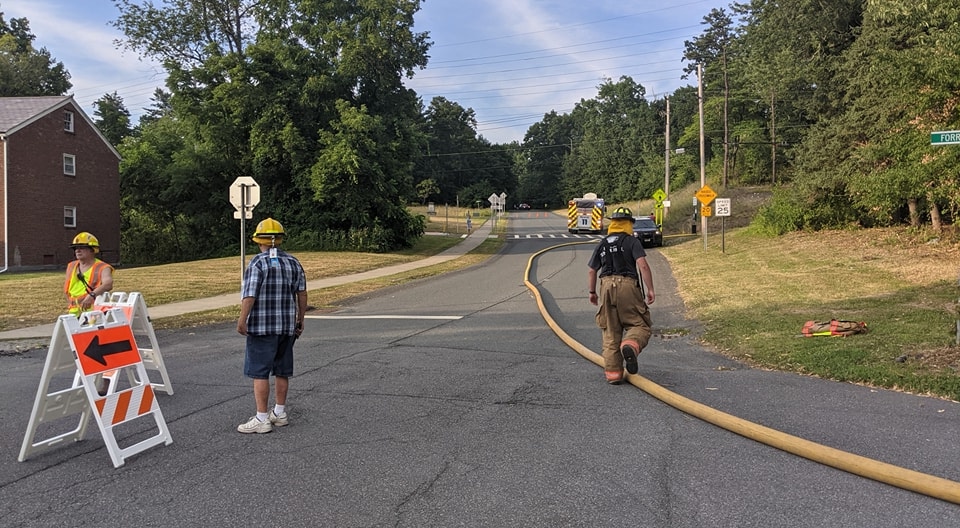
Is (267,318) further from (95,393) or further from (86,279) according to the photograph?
(86,279)

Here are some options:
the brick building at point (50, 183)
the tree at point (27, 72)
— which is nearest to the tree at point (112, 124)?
the tree at point (27, 72)

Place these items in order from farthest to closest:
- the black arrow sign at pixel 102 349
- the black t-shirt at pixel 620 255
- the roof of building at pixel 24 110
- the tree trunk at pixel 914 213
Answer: the roof of building at pixel 24 110, the tree trunk at pixel 914 213, the black t-shirt at pixel 620 255, the black arrow sign at pixel 102 349

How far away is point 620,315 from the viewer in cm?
673

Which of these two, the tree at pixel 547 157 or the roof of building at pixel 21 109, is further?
the tree at pixel 547 157

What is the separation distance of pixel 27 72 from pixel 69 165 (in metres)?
29.7

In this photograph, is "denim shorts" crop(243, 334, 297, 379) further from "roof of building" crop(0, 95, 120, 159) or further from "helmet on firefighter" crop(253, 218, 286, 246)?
"roof of building" crop(0, 95, 120, 159)

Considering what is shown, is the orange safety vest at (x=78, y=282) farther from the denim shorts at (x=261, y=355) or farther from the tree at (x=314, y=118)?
the tree at (x=314, y=118)

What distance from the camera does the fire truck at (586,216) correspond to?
49125 mm

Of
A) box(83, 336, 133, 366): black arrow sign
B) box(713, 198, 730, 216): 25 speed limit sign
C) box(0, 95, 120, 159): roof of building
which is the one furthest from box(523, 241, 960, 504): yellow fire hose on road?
box(0, 95, 120, 159): roof of building

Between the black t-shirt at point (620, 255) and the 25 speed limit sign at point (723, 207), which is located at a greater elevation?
the 25 speed limit sign at point (723, 207)

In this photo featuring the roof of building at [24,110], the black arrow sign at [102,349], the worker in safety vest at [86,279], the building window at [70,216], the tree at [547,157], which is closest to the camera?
the black arrow sign at [102,349]

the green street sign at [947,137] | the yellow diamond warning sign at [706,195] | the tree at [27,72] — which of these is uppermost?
the tree at [27,72]

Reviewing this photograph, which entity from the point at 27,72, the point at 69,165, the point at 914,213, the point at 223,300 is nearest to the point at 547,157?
the point at 27,72

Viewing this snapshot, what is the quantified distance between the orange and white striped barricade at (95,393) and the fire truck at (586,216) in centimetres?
4537
